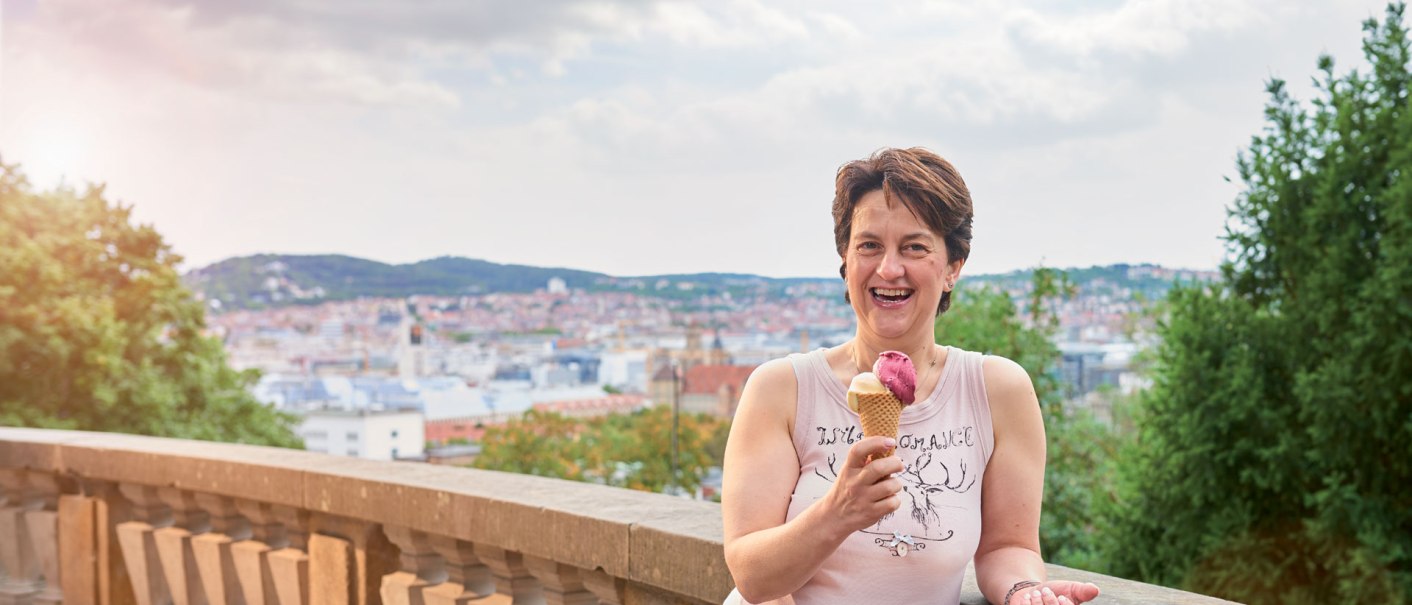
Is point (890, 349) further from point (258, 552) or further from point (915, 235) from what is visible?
point (258, 552)

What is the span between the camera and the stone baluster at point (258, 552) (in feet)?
13.6

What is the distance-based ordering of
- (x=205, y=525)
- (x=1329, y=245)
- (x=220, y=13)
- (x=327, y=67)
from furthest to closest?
1. (x=327, y=67)
2. (x=220, y=13)
3. (x=1329, y=245)
4. (x=205, y=525)

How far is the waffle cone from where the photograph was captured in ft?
5.92

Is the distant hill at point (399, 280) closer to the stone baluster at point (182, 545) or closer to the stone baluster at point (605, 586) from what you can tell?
the stone baluster at point (182, 545)

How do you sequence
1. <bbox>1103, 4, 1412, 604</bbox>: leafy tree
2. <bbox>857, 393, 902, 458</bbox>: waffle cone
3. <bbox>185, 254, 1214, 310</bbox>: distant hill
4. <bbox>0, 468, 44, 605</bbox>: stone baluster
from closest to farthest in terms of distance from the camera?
1. <bbox>857, 393, 902, 458</bbox>: waffle cone
2. <bbox>0, 468, 44, 605</bbox>: stone baluster
3. <bbox>1103, 4, 1412, 604</bbox>: leafy tree
4. <bbox>185, 254, 1214, 310</bbox>: distant hill

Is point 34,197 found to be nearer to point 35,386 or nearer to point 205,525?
point 35,386

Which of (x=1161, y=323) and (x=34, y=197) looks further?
(x=34, y=197)

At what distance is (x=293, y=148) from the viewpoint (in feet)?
185

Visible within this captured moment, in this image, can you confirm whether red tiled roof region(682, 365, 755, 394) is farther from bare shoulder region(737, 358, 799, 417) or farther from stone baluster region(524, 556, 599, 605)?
bare shoulder region(737, 358, 799, 417)

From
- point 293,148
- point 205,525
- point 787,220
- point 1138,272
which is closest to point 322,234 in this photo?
point 293,148

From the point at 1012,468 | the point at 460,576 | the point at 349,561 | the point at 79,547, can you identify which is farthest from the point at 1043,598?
the point at 79,547

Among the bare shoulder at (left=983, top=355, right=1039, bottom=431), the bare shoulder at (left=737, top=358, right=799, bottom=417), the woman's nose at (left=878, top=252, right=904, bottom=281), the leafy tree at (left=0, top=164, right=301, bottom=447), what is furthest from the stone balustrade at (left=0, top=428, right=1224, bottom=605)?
the leafy tree at (left=0, top=164, right=301, bottom=447)

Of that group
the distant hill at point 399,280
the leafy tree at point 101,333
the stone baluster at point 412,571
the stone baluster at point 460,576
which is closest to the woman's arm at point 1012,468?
the stone baluster at point 460,576

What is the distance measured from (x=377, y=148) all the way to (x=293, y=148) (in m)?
3.86
